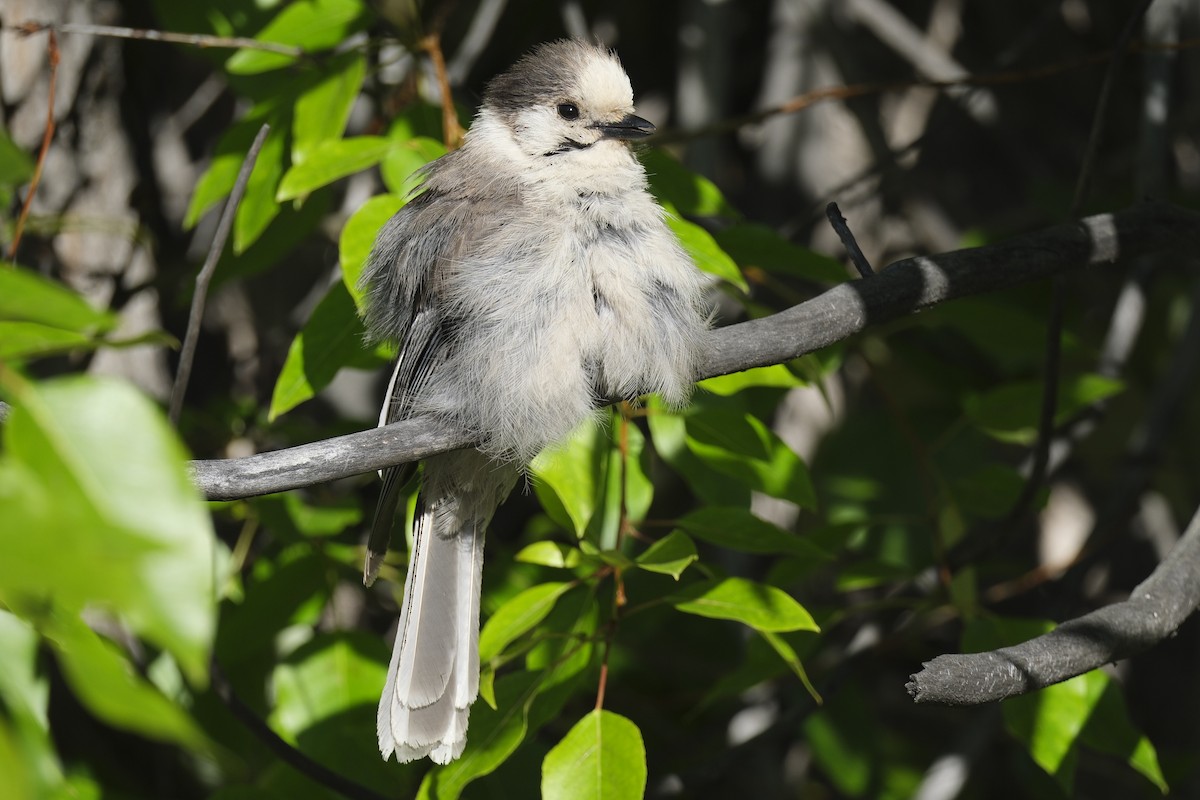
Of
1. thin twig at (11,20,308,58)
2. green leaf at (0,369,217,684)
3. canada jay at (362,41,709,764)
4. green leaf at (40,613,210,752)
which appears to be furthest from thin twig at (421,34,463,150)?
green leaf at (40,613,210,752)

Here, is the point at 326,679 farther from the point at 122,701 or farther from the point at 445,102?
the point at 122,701

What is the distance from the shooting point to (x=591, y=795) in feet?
5.84

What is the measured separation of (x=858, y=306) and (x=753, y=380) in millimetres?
275

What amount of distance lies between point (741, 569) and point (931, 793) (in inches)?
32.8

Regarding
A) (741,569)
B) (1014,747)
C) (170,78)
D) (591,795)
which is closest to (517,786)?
(591,795)

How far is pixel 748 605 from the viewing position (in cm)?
194

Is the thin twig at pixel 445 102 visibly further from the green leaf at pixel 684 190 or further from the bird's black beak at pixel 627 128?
the green leaf at pixel 684 190

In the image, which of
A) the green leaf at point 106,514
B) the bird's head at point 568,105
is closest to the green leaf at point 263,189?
the bird's head at point 568,105

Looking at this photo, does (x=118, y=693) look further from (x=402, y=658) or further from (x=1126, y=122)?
(x=1126, y=122)

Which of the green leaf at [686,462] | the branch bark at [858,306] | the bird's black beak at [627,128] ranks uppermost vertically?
the bird's black beak at [627,128]

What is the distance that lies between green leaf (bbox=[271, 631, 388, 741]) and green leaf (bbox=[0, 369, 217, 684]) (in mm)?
1594

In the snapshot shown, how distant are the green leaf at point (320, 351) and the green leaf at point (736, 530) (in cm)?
75

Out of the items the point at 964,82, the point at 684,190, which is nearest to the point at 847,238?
the point at 684,190

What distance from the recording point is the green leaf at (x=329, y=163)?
2199 millimetres
